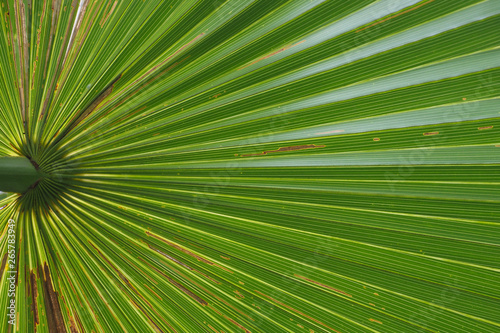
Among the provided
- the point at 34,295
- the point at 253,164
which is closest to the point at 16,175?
the point at 34,295

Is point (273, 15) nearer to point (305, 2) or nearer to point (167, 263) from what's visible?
point (305, 2)

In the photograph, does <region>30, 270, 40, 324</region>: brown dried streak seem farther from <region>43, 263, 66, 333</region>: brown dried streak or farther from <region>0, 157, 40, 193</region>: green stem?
<region>0, 157, 40, 193</region>: green stem

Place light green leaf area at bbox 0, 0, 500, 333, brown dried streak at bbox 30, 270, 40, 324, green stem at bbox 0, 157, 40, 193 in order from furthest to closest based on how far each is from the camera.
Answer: brown dried streak at bbox 30, 270, 40, 324 < green stem at bbox 0, 157, 40, 193 < light green leaf area at bbox 0, 0, 500, 333

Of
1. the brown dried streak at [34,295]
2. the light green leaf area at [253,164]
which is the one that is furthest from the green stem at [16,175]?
the brown dried streak at [34,295]

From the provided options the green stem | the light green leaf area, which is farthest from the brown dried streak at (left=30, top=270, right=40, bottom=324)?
the green stem

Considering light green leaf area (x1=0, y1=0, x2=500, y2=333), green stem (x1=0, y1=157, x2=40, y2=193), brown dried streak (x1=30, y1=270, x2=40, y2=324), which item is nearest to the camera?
light green leaf area (x1=0, y1=0, x2=500, y2=333)

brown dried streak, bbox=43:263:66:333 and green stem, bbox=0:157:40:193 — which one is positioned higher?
green stem, bbox=0:157:40:193

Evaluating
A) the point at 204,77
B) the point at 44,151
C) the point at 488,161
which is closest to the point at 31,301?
the point at 44,151
